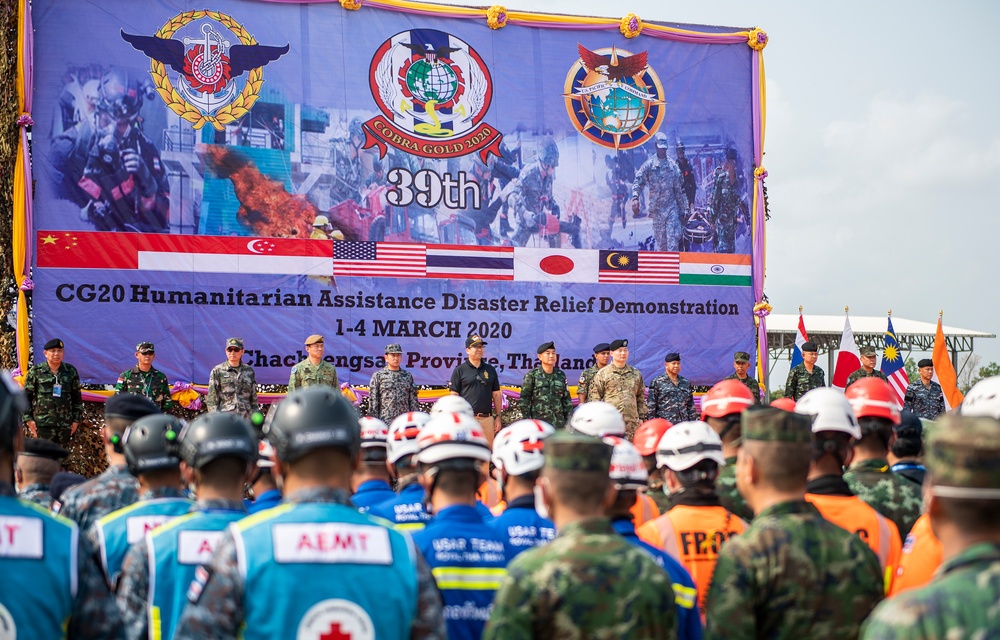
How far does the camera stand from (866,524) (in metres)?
4.23

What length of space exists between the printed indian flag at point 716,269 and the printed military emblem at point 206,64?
646 centimetres

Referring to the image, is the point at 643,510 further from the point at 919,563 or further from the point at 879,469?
the point at 919,563

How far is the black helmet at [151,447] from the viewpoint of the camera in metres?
4.11

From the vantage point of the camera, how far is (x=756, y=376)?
49.2ft

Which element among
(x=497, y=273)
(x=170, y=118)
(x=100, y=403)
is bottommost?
(x=100, y=403)

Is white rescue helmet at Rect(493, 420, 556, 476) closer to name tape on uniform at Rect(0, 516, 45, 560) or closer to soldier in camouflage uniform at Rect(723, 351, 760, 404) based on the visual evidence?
name tape on uniform at Rect(0, 516, 45, 560)

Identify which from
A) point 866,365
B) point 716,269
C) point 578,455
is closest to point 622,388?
point 716,269

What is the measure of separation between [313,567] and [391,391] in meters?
10.1

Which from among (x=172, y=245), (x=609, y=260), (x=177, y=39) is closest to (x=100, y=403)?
(x=172, y=245)

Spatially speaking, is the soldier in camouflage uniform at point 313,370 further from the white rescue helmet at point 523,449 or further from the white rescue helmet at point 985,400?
the white rescue helmet at point 985,400

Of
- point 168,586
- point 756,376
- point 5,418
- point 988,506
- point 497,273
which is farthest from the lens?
point 756,376

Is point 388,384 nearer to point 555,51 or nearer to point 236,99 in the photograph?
point 236,99

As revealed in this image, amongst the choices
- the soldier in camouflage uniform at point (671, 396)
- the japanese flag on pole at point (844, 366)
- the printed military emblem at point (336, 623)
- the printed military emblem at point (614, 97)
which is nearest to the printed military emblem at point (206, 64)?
the printed military emblem at point (614, 97)

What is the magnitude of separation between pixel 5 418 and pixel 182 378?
1025 centimetres
